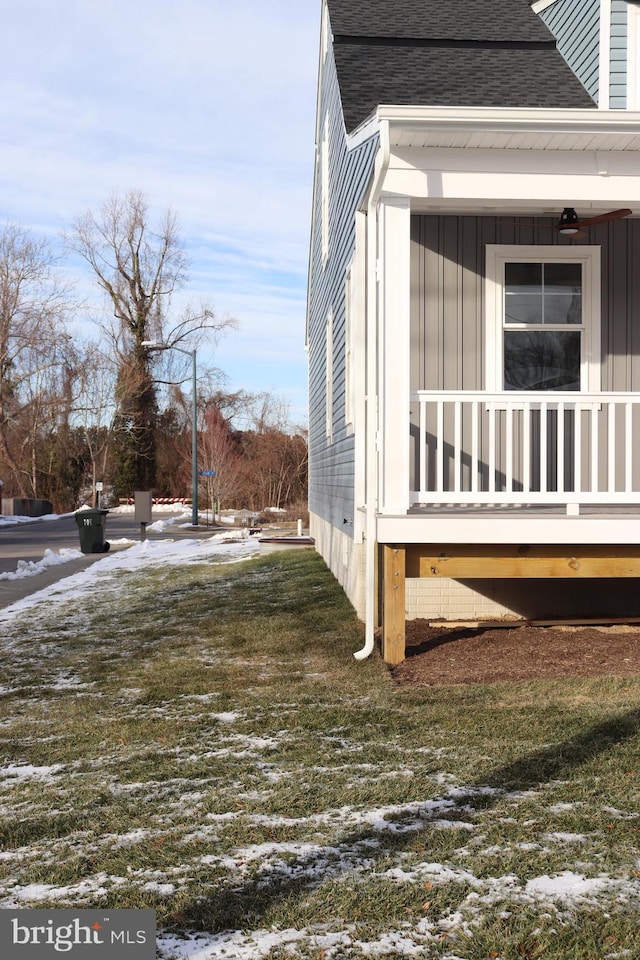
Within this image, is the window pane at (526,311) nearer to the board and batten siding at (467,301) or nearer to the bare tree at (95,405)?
the board and batten siding at (467,301)

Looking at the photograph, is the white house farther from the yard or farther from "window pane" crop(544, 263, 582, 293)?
the yard

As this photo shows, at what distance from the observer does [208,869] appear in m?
3.40

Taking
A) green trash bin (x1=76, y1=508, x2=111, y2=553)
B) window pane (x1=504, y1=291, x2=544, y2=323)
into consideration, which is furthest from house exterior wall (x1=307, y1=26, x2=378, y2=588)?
green trash bin (x1=76, y1=508, x2=111, y2=553)

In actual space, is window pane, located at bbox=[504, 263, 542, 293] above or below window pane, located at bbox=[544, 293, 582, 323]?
above

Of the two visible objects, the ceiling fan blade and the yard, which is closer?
the yard

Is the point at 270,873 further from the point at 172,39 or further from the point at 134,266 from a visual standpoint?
the point at 134,266

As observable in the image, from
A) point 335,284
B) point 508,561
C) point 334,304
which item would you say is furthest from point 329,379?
point 508,561

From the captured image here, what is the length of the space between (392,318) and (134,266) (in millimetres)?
41879

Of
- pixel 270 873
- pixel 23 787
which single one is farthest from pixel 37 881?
pixel 23 787

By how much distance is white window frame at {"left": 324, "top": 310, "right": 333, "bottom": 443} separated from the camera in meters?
12.2

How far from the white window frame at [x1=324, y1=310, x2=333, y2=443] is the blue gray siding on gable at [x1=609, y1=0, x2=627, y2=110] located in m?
4.57

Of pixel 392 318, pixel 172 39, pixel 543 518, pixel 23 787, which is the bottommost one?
pixel 23 787

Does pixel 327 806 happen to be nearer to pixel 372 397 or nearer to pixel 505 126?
pixel 372 397

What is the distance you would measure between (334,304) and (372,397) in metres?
4.49
